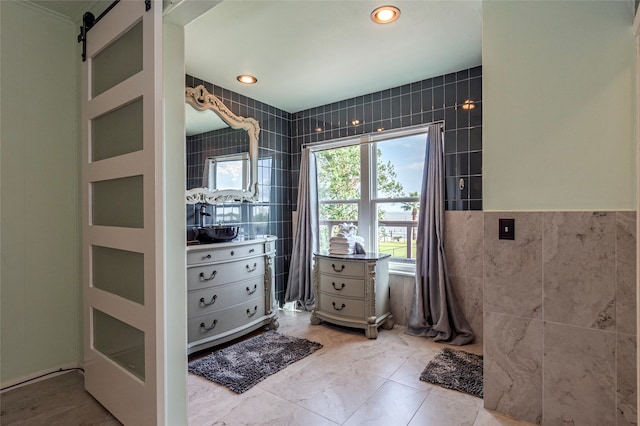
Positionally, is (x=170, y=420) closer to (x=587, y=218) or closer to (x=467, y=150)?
(x=587, y=218)

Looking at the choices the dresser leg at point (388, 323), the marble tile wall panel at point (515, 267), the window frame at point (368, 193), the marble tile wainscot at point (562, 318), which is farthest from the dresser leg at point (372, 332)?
the marble tile wall panel at point (515, 267)

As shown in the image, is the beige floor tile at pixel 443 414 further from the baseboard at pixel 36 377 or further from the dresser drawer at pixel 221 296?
the baseboard at pixel 36 377

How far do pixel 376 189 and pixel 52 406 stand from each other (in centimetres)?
301

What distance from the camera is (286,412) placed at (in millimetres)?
1798

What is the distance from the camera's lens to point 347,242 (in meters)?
3.21

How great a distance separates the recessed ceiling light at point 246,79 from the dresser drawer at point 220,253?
1.59 m

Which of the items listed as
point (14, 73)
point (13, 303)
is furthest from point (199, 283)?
point (14, 73)

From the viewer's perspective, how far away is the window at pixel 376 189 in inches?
127

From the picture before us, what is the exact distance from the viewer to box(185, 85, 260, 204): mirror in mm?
2990

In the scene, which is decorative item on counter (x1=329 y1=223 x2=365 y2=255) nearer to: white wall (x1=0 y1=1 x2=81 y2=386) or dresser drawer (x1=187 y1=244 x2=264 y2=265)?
dresser drawer (x1=187 y1=244 x2=264 y2=265)

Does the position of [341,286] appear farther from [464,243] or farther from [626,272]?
[626,272]

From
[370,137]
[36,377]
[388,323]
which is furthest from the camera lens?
[370,137]

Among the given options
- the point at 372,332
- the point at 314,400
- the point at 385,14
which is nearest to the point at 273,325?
the point at 372,332

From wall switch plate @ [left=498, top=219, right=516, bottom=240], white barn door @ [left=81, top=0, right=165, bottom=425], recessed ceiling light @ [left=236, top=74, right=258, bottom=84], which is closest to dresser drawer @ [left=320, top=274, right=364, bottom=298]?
wall switch plate @ [left=498, top=219, right=516, bottom=240]
